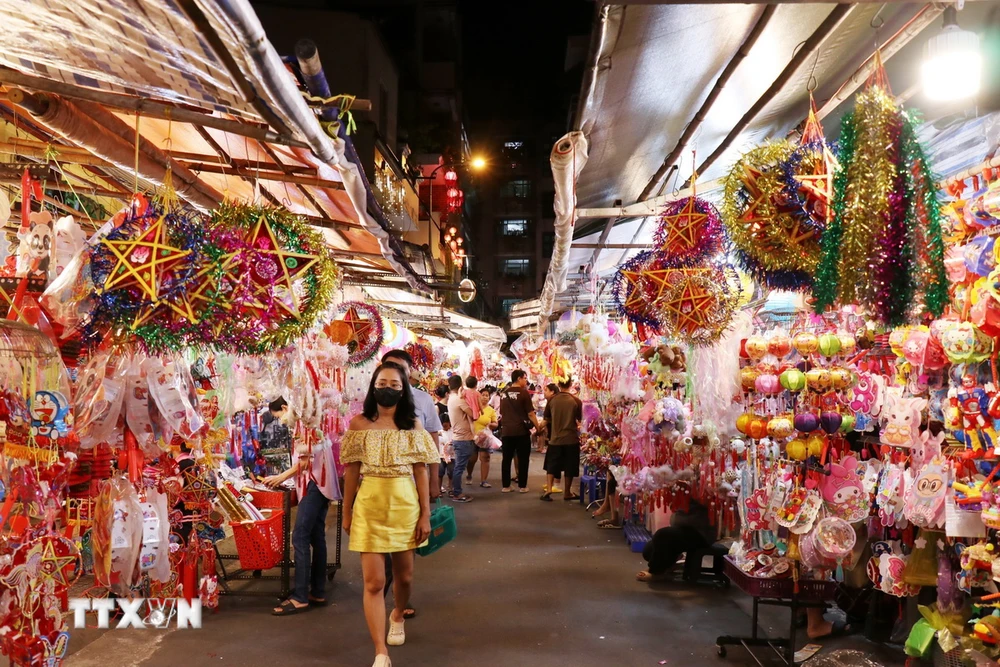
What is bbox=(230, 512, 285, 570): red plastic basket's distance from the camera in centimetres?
566

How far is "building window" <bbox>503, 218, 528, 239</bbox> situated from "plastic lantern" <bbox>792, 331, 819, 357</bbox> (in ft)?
158

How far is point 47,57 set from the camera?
260 cm

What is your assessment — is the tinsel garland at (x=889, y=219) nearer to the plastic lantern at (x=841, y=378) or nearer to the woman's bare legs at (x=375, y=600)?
the plastic lantern at (x=841, y=378)

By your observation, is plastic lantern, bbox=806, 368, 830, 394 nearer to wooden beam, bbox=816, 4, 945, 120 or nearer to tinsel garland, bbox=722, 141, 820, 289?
tinsel garland, bbox=722, 141, 820, 289

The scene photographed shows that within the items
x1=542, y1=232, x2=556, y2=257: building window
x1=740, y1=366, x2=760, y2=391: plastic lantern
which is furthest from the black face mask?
x1=542, y1=232, x2=556, y2=257: building window

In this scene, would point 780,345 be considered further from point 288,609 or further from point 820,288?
point 288,609

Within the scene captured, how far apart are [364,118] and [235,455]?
1171 cm

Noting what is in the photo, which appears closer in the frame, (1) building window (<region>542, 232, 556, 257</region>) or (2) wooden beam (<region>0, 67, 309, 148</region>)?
(2) wooden beam (<region>0, 67, 309, 148</region>)

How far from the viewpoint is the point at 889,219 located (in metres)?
2.56

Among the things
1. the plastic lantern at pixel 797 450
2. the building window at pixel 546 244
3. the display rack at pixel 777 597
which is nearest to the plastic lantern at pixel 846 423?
the plastic lantern at pixel 797 450

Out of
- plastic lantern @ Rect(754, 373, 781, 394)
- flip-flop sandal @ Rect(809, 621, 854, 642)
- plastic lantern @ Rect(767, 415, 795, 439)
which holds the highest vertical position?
plastic lantern @ Rect(754, 373, 781, 394)

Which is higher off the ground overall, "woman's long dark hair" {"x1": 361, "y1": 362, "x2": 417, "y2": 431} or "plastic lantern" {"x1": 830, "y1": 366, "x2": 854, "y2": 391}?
"plastic lantern" {"x1": 830, "y1": 366, "x2": 854, "y2": 391}

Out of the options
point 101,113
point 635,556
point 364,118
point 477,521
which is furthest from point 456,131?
point 101,113

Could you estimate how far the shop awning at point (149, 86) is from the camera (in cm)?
214
